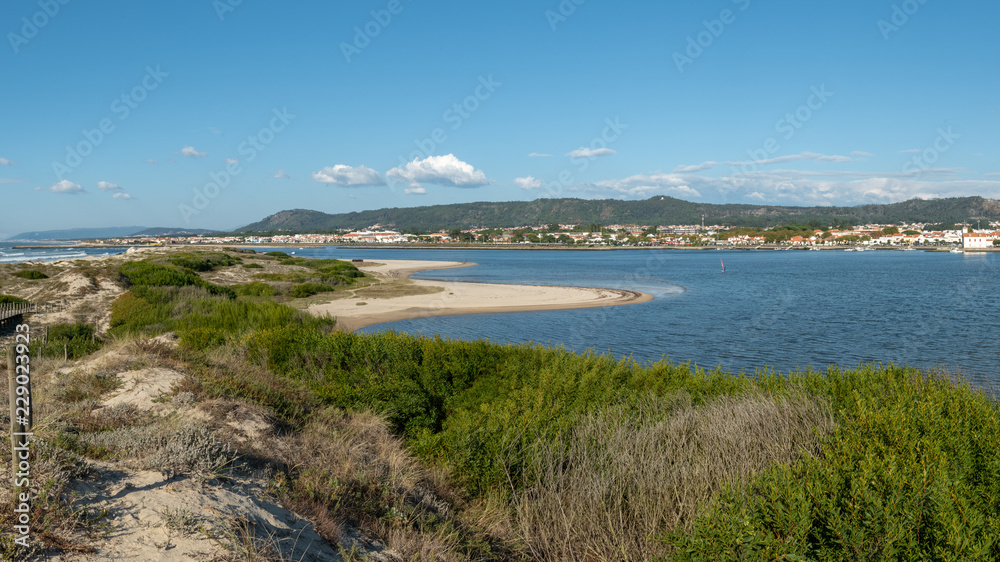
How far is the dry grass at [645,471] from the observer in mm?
5273

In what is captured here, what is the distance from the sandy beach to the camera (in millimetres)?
31297

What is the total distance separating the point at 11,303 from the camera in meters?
21.7

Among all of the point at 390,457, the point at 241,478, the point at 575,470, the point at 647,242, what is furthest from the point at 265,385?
the point at 647,242

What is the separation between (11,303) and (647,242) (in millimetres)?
166898

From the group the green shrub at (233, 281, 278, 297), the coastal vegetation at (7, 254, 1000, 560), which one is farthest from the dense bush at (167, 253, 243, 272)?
the coastal vegetation at (7, 254, 1000, 560)

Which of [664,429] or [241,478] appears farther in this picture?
[664,429]

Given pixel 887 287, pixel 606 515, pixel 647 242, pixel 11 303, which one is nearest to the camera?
pixel 606 515

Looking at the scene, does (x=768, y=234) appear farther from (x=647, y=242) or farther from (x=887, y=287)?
(x=887, y=287)

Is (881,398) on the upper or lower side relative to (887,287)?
upper

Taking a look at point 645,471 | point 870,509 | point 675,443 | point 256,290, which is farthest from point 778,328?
point 256,290

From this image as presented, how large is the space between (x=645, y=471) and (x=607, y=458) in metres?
0.60

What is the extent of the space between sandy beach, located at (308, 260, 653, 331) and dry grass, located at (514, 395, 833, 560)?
21544 millimetres

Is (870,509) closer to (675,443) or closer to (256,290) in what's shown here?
(675,443)

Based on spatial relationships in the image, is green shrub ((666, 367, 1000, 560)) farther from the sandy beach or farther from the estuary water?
the sandy beach
